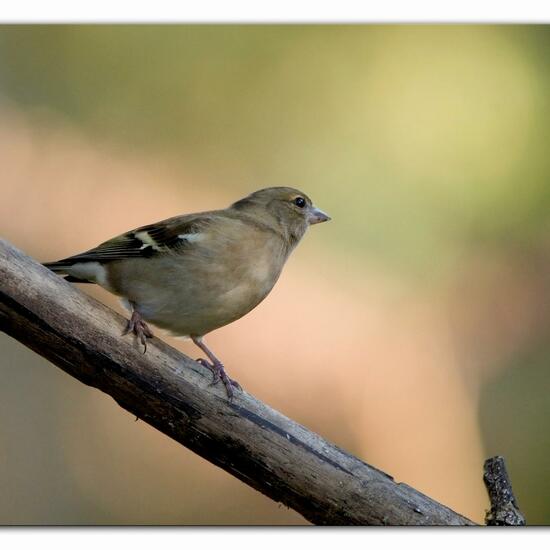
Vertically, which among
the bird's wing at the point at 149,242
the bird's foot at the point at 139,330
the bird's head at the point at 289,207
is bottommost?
the bird's foot at the point at 139,330

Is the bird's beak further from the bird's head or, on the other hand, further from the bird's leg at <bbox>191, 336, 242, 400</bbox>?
the bird's leg at <bbox>191, 336, 242, 400</bbox>

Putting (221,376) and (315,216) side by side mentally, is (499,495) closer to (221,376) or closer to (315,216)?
(221,376)

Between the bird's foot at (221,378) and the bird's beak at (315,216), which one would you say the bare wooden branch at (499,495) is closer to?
the bird's foot at (221,378)

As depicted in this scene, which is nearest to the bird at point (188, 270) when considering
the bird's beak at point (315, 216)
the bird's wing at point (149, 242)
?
the bird's wing at point (149, 242)

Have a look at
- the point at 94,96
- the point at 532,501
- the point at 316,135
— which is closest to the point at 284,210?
the point at 316,135

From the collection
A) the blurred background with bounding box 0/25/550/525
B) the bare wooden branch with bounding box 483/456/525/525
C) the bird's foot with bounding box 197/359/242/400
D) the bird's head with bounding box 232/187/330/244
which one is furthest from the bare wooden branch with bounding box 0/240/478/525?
the bird's head with bounding box 232/187/330/244

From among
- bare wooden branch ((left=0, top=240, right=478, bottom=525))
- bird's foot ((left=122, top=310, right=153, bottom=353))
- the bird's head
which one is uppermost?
the bird's head

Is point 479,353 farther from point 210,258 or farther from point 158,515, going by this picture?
point 158,515
